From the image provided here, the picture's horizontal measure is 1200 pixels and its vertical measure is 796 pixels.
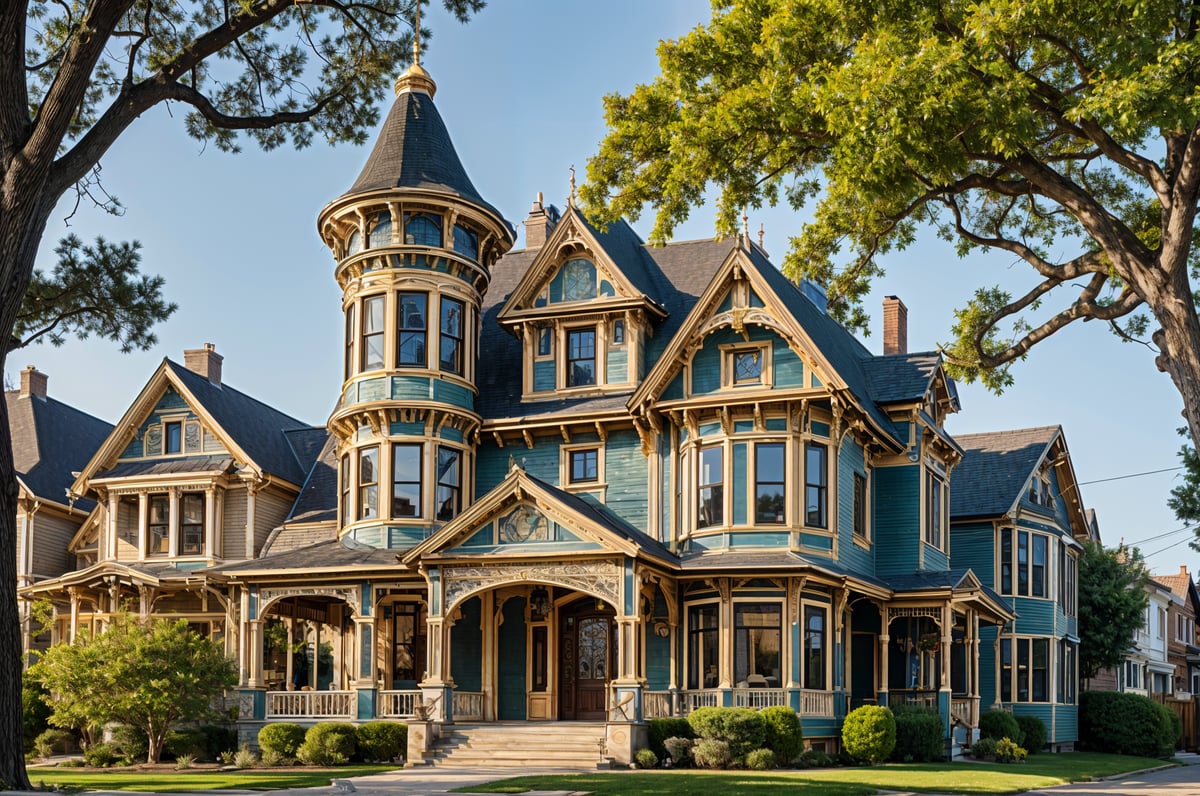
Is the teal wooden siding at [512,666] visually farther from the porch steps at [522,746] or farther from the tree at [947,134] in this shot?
the tree at [947,134]

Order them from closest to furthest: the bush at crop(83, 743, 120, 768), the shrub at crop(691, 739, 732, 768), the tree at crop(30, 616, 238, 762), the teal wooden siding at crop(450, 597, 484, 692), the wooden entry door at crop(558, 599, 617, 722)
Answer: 1. the shrub at crop(691, 739, 732, 768)
2. the tree at crop(30, 616, 238, 762)
3. the bush at crop(83, 743, 120, 768)
4. the wooden entry door at crop(558, 599, 617, 722)
5. the teal wooden siding at crop(450, 597, 484, 692)

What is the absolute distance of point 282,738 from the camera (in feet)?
→ 96.2

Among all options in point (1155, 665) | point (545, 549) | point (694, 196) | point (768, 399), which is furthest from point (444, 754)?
point (1155, 665)

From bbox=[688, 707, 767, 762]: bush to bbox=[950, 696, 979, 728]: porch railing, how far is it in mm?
7740

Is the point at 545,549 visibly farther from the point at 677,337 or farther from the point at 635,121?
the point at 635,121

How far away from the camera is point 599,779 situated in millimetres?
22781

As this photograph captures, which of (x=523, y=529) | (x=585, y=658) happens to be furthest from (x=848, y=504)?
(x=523, y=529)

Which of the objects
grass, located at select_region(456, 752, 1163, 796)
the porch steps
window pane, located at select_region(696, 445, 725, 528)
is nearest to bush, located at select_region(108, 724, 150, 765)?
the porch steps

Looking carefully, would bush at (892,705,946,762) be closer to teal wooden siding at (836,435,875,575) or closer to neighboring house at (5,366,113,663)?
teal wooden siding at (836,435,875,575)

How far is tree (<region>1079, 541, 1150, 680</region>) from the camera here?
45156 mm

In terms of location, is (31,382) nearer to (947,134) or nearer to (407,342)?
(407,342)

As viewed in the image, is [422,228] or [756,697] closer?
[756,697]

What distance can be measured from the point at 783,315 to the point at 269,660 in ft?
54.0

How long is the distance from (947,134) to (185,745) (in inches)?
853
